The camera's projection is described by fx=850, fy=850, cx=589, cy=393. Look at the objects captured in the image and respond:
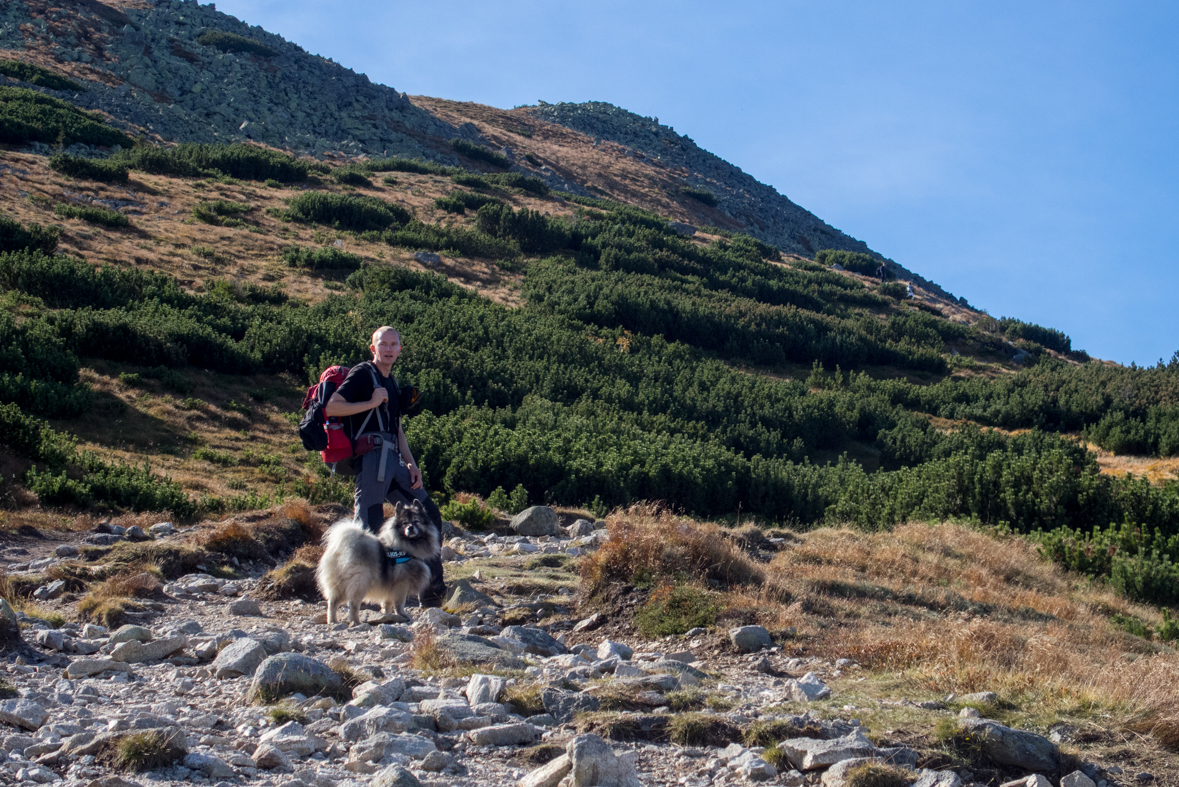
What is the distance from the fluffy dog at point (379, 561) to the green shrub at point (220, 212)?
1907 cm

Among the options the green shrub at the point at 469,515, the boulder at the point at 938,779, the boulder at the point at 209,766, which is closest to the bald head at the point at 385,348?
the boulder at the point at 209,766

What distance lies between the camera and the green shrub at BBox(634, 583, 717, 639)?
17.4 feet

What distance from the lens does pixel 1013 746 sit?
317cm

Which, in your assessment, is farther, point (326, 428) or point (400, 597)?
point (400, 597)

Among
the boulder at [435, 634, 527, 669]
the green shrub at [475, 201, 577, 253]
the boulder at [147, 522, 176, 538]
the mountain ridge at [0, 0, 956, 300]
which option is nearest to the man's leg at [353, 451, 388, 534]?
the boulder at [435, 634, 527, 669]

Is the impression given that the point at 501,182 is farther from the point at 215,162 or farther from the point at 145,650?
the point at 145,650

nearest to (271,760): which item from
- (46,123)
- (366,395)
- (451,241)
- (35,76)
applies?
(366,395)

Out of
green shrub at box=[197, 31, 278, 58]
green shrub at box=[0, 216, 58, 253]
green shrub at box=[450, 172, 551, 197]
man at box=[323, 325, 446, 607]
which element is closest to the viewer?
man at box=[323, 325, 446, 607]

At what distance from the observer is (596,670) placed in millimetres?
4359

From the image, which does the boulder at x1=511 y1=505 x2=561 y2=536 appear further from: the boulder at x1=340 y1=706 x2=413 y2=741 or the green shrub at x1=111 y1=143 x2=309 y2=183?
the green shrub at x1=111 y1=143 x2=309 y2=183

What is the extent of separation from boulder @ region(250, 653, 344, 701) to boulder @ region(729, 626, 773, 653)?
7.31 feet

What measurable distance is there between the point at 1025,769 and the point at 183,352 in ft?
42.5

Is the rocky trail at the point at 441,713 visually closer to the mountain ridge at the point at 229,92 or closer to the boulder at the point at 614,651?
the boulder at the point at 614,651

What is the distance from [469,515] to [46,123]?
22366 millimetres
